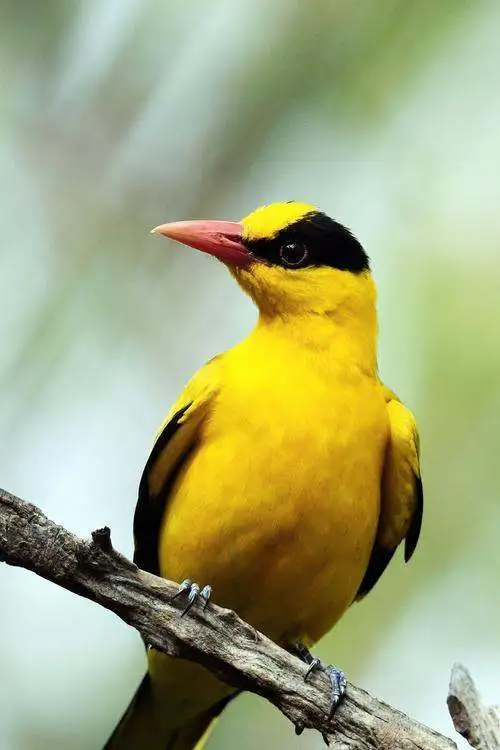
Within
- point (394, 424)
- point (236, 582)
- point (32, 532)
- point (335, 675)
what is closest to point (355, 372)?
point (394, 424)

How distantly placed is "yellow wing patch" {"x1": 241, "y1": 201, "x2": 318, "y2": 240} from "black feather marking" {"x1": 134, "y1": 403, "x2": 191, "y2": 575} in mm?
1118

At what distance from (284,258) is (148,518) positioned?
149 cm

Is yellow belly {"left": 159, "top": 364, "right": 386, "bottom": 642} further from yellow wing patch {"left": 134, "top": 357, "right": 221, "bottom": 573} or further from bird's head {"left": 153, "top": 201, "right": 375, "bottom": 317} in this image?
bird's head {"left": 153, "top": 201, "right": 375, "bottom": 317}

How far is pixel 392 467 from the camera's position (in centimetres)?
519

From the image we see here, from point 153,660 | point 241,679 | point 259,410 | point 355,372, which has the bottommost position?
point 153,660

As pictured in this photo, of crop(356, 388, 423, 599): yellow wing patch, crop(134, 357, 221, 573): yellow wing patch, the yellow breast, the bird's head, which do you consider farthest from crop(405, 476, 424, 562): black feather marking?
crop(134, 357, 221, 573): yellow wing patch

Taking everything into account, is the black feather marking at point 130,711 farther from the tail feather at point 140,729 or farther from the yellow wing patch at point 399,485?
the yellow wing patch at point 399,485

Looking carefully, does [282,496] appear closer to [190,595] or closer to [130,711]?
[190,595]

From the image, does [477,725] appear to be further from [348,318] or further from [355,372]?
[348,318]

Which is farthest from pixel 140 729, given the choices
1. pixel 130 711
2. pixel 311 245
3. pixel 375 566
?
pixel 311 245

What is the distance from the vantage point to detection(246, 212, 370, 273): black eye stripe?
213 inches

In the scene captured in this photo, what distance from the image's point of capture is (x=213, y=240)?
17.7 ft

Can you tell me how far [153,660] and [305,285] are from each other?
2.04 m

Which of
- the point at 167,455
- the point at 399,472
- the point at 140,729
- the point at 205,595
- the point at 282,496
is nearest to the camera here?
the point at 205,595
